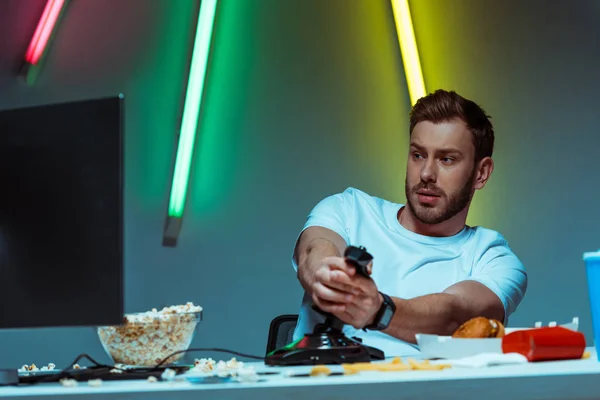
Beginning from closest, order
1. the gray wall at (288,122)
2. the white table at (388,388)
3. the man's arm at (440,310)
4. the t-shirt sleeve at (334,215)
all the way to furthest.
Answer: the white table at (388,388)
the man's arm at (440,310)
the t-shirt sleeve at (334,215)
the gray wall at (288,122)

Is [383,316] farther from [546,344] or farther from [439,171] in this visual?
[439,171]

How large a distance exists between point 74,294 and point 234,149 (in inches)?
81.8

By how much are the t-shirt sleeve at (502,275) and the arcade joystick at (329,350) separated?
745 millimetres

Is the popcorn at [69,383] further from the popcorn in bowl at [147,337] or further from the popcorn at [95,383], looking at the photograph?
the popcorn in bowl at [147,337]

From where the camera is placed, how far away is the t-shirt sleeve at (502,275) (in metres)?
2.00

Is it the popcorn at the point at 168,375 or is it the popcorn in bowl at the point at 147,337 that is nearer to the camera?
the popcorn at the point at 168,375

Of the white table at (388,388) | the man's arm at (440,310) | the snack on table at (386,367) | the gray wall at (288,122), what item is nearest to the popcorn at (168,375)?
the white table at (388,388)

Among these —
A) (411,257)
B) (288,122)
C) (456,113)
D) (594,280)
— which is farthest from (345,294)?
(288,122)

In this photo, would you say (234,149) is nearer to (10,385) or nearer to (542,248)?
(542,248)

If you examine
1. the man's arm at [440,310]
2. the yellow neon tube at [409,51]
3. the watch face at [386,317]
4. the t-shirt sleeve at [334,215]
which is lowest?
the watch face at [386,317]

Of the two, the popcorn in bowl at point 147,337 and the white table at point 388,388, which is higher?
the popcorn in bowl at point 147,337

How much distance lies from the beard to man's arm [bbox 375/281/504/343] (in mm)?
346

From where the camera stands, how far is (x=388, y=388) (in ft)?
3.04

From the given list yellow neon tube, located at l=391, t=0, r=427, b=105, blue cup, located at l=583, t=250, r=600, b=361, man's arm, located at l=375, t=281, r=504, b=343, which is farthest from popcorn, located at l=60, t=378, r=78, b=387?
yellow neon tube, located at l=391, t=0, r=427, b=105
